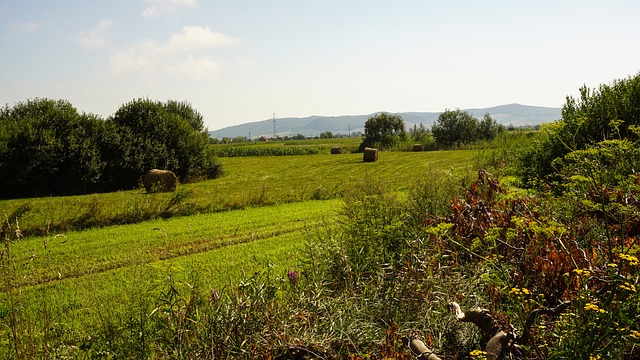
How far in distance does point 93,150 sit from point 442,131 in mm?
51749

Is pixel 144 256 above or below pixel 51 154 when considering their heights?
below

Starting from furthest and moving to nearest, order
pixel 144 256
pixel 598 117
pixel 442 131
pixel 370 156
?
Result: 1. pixel 442 131
2. pixel 370 156
3. pixel 598 117
4. pixel 144 256

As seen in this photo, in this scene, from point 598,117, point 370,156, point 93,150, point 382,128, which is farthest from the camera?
point 382,128

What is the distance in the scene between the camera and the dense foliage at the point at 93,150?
25016mm

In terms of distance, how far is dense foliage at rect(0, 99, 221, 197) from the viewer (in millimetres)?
25016

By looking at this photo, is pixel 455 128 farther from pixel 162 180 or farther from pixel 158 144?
pixel 162 180

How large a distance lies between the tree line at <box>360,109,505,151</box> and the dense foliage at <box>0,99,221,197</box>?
119ft

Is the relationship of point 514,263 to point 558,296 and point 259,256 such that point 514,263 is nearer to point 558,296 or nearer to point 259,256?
point 558,296

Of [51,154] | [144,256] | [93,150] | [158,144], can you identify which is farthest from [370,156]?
[144,256]

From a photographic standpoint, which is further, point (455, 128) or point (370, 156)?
point (455, 128)

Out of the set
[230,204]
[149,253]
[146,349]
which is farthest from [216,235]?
[146,349]

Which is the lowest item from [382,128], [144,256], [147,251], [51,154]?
[147,251]

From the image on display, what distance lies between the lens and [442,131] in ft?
219

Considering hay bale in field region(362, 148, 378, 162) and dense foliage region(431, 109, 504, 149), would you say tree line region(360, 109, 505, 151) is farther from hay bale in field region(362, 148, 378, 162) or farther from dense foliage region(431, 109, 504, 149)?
hay bale in field region(362, 148, 378, 162)
